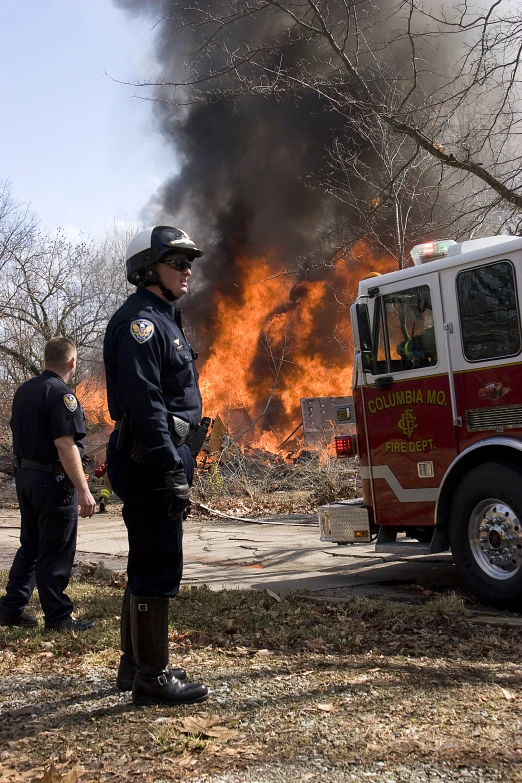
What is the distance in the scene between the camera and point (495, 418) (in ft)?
19.0

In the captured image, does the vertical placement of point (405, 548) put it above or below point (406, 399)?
below

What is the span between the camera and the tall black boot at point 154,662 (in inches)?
138

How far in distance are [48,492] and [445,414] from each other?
2973 millimetres

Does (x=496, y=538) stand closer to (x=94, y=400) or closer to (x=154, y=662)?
(x=154, y=662)

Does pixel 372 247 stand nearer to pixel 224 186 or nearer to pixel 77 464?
pixel 224 186

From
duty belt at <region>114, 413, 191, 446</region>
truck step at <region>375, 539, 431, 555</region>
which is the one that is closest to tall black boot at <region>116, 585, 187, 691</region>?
duty belt at <region>114, 413, 191, 446</region>

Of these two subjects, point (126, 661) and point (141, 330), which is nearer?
point (141, 330)

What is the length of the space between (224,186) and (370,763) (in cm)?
2060

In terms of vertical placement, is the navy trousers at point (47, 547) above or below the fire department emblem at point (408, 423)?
below

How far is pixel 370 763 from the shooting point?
2740 mm

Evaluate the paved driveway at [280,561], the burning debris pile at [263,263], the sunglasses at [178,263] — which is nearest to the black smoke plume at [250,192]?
the burning debris pile at [263,263]

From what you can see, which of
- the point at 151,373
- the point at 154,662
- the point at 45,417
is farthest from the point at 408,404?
the point at 154,662

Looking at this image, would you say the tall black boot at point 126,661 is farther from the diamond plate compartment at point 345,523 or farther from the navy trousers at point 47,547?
the diamond plate compartment at point 345,523

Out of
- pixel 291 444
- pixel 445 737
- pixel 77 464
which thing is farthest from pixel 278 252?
pixel 445 737
